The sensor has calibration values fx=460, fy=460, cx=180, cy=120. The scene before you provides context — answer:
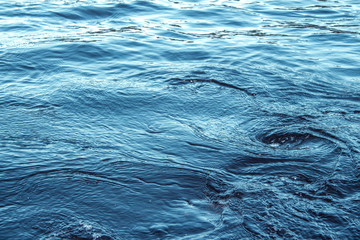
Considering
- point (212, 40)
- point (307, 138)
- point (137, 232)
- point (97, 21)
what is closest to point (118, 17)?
point (97, 21)

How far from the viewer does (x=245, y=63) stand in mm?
8266

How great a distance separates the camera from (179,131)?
5.70 meters

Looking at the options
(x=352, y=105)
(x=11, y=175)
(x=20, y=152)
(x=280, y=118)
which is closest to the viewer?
(x=11, y=175)

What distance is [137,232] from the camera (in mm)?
3771

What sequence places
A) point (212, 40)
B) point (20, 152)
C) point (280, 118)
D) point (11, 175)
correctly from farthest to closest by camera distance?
point (212, 40), point (280, 118), point (20, 152), point (11, 175)

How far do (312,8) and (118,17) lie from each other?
523 centimetres

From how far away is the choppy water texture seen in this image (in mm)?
3947

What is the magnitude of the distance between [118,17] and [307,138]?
24.5 feet

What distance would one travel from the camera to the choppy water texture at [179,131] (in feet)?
13.0

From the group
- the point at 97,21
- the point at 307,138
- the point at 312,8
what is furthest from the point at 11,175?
the point at 312,8

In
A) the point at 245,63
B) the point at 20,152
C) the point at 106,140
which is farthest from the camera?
the point at 245,63

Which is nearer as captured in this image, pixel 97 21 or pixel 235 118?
pixel 235 118

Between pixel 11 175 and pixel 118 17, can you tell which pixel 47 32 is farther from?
pixel 11 175

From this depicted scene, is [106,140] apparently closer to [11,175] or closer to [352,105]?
[11,175]
